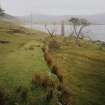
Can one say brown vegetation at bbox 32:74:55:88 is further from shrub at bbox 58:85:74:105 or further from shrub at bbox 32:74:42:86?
shrub at bbox 58:85:74:105

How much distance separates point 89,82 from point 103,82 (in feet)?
5.69

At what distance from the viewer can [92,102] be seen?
74.4 feet

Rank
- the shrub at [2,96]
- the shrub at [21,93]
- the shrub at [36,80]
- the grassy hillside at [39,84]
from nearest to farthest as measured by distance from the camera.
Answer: the shrub at [2,96] → the shrub at [21,93] → the grassy hillside at [39,84] → the shrub at [36,80]

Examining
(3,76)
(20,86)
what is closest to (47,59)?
(3,76)

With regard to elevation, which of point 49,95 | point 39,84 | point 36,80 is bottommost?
point 49,95

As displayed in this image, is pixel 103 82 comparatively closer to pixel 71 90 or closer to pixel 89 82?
pixel 89 82

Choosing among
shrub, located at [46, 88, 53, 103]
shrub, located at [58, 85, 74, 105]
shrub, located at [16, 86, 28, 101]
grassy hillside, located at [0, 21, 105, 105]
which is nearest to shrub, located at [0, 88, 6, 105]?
grassy hillside, located at [0, 21, 105, 105]

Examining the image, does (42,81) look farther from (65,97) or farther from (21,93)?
(21,93)

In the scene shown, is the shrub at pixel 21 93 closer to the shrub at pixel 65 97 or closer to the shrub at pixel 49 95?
the shrub at pixel 49 95

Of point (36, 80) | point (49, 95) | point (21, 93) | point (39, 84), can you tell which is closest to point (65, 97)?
point (39, 84)

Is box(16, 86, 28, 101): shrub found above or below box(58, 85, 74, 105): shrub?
above

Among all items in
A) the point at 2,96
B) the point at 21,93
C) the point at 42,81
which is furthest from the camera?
the point at 42,81

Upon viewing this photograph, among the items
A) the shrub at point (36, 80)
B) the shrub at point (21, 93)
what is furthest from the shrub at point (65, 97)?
the shrub at point (21, 93)

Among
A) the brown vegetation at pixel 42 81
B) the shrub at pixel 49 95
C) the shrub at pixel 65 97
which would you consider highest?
the brown vegetation at pixel 42 81
